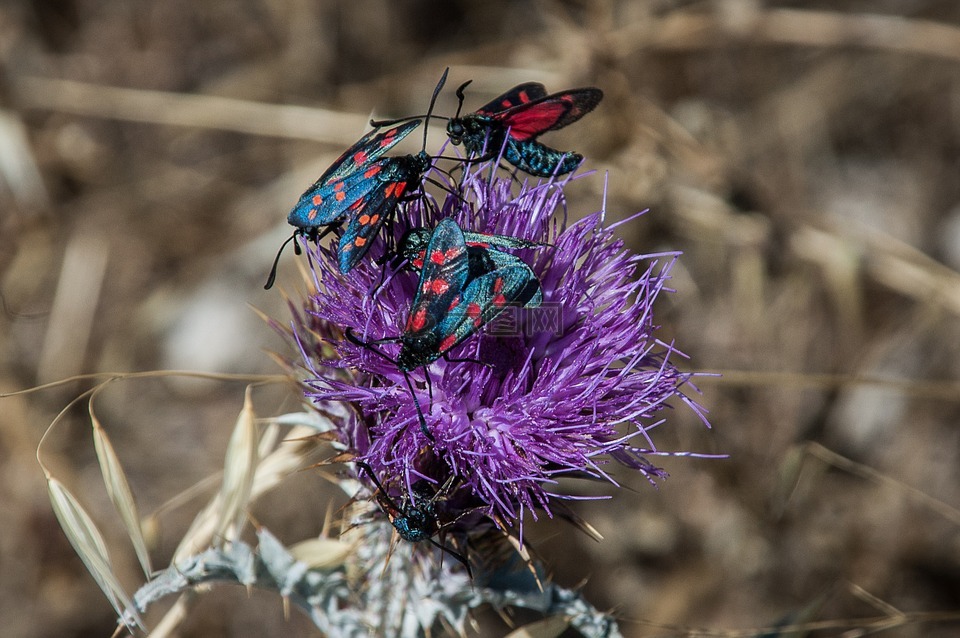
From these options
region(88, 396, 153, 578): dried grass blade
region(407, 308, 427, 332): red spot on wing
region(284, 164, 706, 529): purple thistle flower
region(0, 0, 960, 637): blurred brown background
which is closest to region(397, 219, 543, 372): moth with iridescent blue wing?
region(407, 308, 427, 332): red spot on wing

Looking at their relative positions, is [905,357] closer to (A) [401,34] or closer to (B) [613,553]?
Result: (B) [613,553]

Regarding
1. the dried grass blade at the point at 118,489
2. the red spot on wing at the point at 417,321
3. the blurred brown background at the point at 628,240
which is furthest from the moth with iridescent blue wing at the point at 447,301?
the blurred brown background at the point at 628,240

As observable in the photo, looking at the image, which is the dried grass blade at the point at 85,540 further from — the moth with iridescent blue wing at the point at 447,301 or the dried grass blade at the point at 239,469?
the moth with iridescent blue wing at the point at 447,301

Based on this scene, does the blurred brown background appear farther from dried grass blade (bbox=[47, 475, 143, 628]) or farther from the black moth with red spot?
dried grass blade (bbox=[47, 475, 143, 628])

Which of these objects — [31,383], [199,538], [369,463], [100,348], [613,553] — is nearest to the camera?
[369,463]

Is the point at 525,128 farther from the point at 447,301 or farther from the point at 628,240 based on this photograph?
the point at 628,240

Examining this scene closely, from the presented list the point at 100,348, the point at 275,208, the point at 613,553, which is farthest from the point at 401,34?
the point at 613,553
